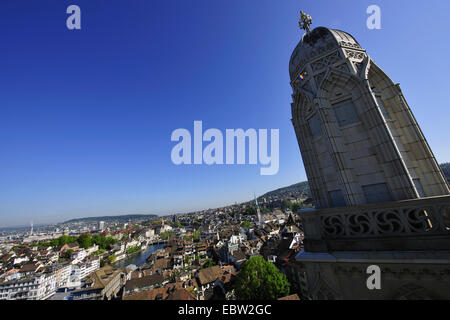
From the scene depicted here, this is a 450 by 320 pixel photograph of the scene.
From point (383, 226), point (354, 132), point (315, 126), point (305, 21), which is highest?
point (305, 21)

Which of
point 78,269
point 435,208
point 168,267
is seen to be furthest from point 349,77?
point 78,269

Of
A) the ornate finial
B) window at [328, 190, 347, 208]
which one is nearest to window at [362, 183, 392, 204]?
window at [328, 190, 347, 208]

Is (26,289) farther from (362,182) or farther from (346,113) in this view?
(346,113)

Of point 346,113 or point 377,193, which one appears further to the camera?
point 346,113

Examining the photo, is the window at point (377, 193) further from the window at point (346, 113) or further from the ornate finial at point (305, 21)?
the ornate finial at point (305, 21)

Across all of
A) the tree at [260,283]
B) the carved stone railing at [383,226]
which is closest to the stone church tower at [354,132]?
the carved stone railing at [383,226]

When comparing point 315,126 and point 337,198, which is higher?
point 315,126

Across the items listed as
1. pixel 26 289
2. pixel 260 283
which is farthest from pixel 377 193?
pixel 26 289
